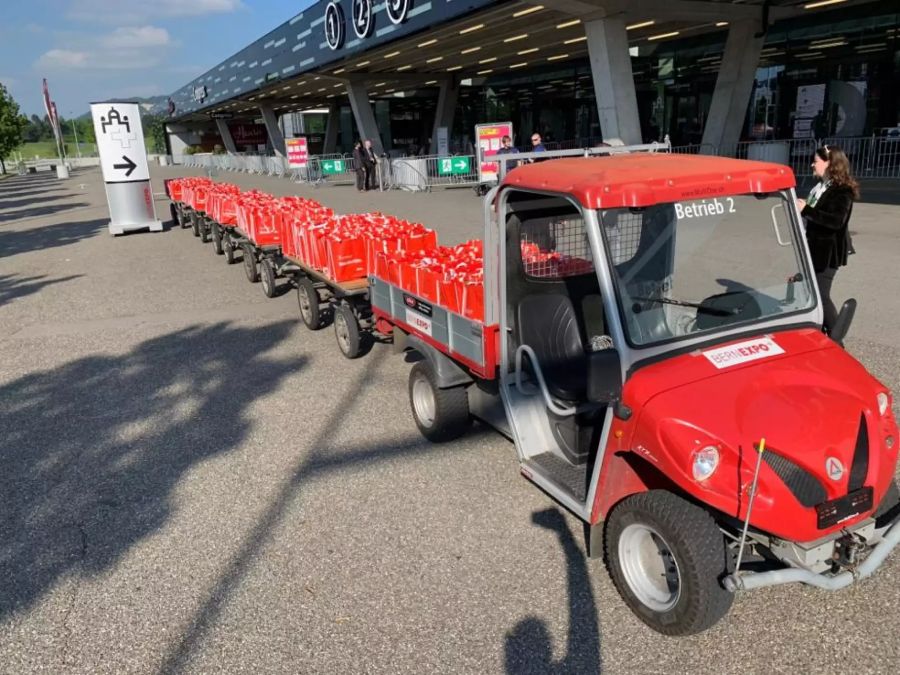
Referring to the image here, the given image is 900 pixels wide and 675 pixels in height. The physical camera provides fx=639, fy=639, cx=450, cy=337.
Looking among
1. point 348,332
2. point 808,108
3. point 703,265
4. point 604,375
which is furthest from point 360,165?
point 604,375

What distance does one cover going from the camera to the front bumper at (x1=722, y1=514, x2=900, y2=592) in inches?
95.1

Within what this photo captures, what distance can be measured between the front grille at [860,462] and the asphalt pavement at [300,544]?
79 cm

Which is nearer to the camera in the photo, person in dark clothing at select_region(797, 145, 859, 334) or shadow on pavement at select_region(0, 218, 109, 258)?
person in dark clothing at select_region(797, 145, 859, 334)

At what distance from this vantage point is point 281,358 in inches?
266

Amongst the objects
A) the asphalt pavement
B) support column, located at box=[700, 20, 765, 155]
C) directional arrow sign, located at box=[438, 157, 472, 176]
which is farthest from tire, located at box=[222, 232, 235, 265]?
support column, located at box=[700, 20, 765, 155]

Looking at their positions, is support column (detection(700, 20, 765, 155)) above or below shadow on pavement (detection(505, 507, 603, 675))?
above

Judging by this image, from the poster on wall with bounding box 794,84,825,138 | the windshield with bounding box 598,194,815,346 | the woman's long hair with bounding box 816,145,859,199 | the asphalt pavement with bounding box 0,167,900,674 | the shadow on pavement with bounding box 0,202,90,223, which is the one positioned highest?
the poster on wall with bounding box 794,84,825,138

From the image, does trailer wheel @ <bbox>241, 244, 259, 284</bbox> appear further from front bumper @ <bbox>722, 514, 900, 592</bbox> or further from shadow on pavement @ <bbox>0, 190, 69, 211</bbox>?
shadow on pavement @ <bbox>0, 190, 69, 211</bbox>

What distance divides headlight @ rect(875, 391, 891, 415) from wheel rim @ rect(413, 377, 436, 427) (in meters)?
2.72

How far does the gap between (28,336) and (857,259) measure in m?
11.3

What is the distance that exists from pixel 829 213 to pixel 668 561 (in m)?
3.69

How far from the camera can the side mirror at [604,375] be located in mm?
2664

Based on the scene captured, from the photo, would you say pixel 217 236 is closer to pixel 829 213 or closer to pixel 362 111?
pixel 829 213

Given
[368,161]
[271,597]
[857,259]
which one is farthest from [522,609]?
[368,161]
